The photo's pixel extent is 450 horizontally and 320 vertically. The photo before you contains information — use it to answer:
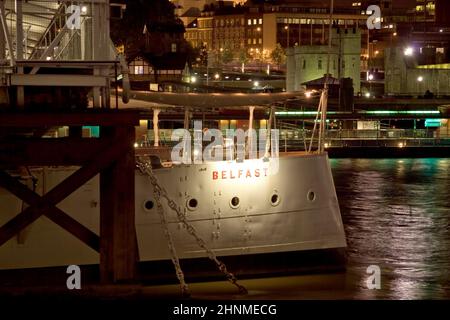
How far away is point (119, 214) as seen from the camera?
599 inches

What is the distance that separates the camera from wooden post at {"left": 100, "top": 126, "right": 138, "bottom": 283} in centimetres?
1516

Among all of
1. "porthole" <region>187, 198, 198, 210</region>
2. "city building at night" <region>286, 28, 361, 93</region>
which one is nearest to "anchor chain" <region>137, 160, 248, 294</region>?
"porthole" <region>187, 198, 198, 210</region>

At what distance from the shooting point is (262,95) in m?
22.8

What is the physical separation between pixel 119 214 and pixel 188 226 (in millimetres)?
5258

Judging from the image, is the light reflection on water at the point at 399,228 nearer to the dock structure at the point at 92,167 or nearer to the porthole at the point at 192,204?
the porthole at the point at 192,204

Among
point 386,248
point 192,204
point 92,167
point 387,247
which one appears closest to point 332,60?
point 387,247

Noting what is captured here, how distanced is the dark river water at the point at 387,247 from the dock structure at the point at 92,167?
4752 mm

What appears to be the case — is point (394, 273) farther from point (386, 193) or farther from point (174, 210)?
point (386, 193)

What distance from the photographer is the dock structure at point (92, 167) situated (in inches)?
581

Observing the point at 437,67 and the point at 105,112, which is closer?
the point at 105,112

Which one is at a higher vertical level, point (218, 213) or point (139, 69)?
point (139, 69)

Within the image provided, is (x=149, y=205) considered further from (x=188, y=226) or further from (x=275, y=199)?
(x=275, y=199)
